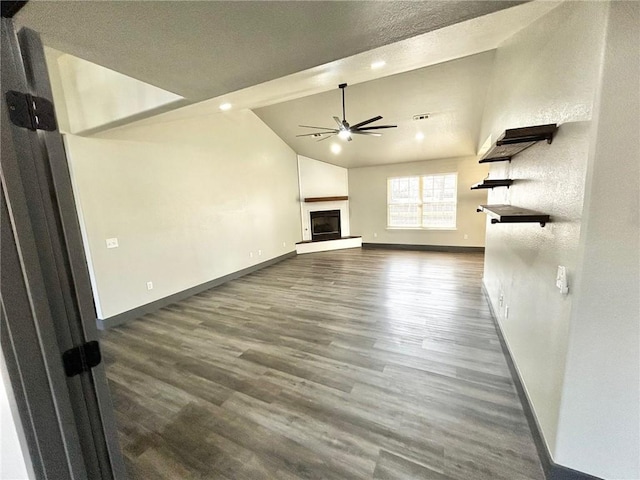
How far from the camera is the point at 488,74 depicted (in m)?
3.79

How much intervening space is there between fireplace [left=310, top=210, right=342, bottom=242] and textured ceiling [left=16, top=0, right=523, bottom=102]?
618 centimetres

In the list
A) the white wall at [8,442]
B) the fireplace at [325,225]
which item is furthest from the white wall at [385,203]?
the white wall at [8,442]

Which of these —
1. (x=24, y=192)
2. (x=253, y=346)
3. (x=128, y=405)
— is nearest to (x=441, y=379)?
(x=253, y=346)

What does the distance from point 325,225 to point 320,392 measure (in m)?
6.35

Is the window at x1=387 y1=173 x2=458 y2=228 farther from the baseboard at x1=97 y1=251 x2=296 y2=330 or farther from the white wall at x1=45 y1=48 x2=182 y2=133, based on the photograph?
the white wall at x1=45 y1=48 x2=182 y2=133

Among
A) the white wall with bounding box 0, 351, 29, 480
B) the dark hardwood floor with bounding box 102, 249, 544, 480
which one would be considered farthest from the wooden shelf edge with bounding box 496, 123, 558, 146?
the white wall with bounding box 0, 351, 29, 480

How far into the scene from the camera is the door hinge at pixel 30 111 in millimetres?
809

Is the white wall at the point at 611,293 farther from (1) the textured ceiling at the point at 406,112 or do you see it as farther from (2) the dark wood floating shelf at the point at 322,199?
(2) the dark wood floating shelf at the point at 322,199

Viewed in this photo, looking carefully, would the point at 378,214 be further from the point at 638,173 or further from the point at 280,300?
the point at 638,173

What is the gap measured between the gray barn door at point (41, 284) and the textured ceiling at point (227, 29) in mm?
732

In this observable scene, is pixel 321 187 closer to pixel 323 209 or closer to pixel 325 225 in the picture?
pixel 323 209

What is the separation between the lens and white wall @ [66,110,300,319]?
344 cm

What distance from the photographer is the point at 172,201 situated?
13.9 feet

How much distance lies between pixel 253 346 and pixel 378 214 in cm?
616
